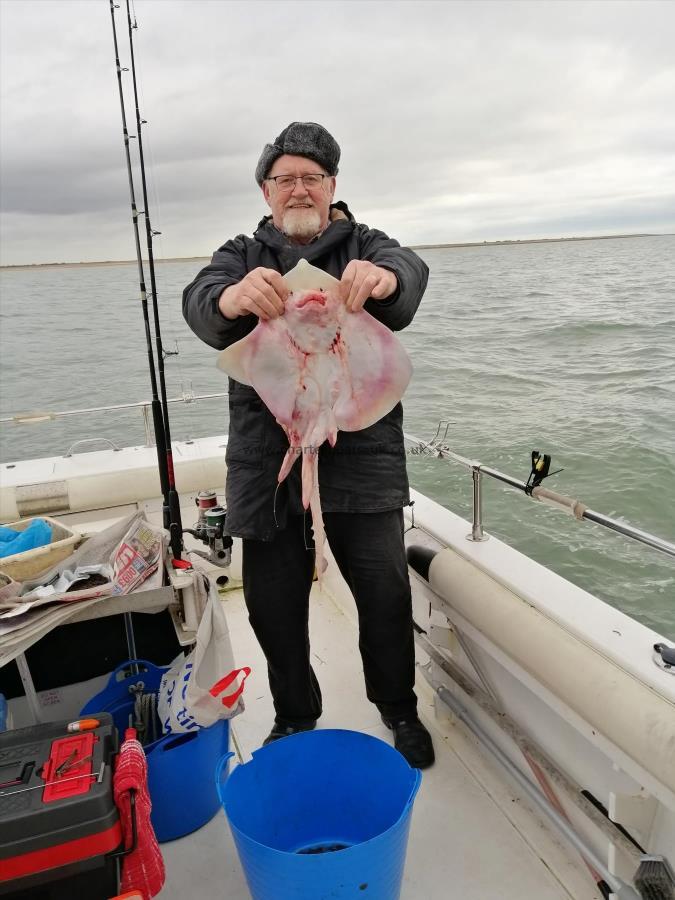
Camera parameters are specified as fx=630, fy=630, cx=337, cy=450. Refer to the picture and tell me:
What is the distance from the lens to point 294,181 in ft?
6.57

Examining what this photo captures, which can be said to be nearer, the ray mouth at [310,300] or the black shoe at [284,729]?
the ray mouth at [310,300]

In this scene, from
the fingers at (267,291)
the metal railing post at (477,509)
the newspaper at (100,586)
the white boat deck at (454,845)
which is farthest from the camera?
the metal railing post at (477,509)

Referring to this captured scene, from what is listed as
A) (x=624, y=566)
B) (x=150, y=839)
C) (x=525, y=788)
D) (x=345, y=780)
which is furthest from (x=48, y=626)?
(x=624, y=566)

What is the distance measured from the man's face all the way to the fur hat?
20mm

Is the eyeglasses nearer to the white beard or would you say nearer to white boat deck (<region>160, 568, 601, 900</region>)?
the white beard

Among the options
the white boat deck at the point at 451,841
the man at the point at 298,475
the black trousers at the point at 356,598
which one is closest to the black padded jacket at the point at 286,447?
the man at the point at 298,475

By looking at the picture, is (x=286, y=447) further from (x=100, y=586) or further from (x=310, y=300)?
(x=100, y=586)

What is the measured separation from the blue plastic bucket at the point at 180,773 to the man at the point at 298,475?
1.23 ft

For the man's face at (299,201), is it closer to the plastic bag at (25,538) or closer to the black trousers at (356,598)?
the black trousers at (356,598)

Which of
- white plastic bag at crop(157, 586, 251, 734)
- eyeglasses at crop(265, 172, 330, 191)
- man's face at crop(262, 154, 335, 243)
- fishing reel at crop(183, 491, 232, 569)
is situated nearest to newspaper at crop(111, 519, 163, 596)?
white plastic bag at crop(157, 586, 251, 734)

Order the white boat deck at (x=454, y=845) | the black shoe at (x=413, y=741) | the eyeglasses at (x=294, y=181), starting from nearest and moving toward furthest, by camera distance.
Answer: the white boat deck at (x=454, y=845) → the eyeglasses at (x=294, y=181) → the black shoe at (x=413, y=741)

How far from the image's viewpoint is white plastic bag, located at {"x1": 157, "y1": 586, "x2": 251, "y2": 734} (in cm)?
197

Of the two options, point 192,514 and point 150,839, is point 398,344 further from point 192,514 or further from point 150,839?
point 192,514

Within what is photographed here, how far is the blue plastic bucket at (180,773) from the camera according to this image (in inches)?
78.0
